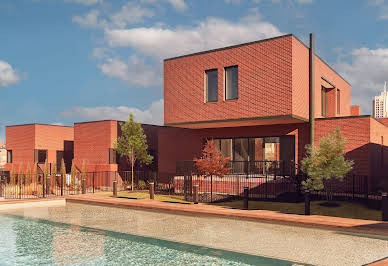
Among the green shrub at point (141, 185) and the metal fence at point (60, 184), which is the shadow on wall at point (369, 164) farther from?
the green shrub at point (141, 185)

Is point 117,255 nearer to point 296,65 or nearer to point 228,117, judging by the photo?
point 228,117

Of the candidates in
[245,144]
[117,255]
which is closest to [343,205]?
[245,144]

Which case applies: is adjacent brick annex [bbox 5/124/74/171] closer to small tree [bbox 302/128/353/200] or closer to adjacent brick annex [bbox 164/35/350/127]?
adjacent brick annex [bbox 164/35/350/127]

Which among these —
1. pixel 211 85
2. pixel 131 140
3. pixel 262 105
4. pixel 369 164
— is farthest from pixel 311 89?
pixel 131 140

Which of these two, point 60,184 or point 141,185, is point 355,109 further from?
point 60,184

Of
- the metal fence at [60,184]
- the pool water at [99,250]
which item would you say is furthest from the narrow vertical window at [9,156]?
the pool water at [99,250]

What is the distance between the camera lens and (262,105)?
68.9 feet

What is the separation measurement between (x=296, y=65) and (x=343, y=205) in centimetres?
805

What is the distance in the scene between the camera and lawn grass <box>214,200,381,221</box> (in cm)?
1485

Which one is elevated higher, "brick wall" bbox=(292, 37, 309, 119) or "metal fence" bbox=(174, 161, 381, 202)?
"brick wall" bbox=(292, 37, 309, 119)

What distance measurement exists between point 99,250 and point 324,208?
978 cm

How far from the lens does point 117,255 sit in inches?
410

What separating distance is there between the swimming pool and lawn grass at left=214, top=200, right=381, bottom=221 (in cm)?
244

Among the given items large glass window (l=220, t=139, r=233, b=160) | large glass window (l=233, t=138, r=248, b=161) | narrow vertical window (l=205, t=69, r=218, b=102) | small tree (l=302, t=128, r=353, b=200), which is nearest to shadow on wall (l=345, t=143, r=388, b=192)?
small tree (l=302, t=128, r=353, b=200)
